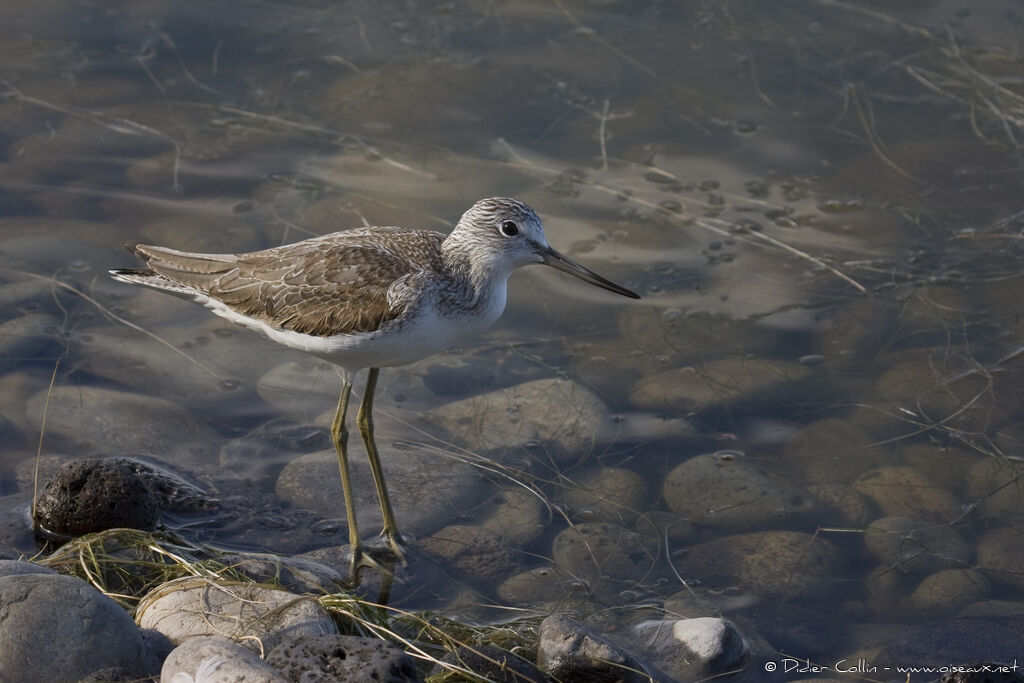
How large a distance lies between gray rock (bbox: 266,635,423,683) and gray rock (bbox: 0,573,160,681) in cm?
55

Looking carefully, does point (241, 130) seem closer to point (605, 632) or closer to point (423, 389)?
point (423, 389)

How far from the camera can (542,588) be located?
17.1 feet

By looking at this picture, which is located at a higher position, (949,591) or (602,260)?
(602,260)

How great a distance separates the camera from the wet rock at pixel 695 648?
463 cm

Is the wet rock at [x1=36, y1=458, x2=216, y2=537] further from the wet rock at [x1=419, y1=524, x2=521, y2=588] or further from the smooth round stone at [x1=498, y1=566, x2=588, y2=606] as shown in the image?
the smooth round stone at [x1=498, y1=566, x2=588, y2=606]

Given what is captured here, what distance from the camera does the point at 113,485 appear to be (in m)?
5.12

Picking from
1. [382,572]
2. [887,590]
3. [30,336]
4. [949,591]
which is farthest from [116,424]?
[949,591]

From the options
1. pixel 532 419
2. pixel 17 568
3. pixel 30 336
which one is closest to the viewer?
pixel 17 568

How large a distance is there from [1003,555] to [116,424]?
4.51 meters

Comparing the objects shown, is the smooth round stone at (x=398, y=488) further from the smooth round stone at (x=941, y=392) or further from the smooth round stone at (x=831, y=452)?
the smooth round stone at (x=941, y=392)

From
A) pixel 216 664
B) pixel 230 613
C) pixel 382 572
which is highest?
pixel 216 664

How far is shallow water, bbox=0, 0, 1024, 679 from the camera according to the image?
221 inches

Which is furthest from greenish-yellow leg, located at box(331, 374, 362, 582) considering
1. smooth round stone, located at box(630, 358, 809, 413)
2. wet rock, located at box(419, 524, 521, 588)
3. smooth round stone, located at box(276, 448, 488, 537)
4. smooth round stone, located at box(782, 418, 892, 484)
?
smooth round stone, located at box(782, 418, 892, 484)

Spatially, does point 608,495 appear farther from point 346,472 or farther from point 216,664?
point 216,664
